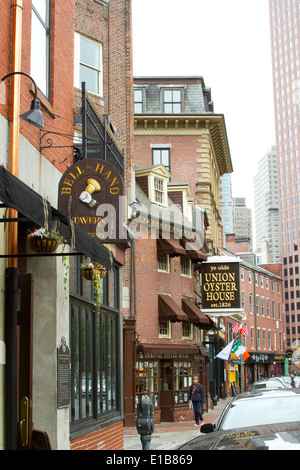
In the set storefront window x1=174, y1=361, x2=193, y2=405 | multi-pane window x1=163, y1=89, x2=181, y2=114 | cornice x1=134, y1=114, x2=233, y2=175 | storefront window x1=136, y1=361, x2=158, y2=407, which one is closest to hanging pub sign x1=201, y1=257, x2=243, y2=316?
storefront window x1=174, y1=361, x2=193, y2=405

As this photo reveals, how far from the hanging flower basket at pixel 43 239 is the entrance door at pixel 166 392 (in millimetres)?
19232

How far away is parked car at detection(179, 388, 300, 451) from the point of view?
13.8 ft

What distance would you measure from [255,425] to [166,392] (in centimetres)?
1972

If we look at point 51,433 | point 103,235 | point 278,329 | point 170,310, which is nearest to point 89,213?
point 103,235

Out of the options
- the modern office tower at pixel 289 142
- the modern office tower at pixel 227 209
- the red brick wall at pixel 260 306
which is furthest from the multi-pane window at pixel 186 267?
the modern office tower at pixel 227 209

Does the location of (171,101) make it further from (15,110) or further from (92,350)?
(15,110)

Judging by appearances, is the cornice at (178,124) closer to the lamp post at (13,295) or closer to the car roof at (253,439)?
the lamp post at (13,295)

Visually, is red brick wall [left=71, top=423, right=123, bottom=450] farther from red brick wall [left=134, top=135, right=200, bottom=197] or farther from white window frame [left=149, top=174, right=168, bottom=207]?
red brick wall [left=134, top=135, right=200, bottom=197]

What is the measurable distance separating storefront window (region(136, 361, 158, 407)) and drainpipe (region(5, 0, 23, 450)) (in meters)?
16.7

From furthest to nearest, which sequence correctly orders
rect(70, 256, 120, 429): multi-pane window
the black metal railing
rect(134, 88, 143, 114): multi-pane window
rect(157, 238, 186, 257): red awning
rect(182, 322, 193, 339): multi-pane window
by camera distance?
rect(134, 88, 143, 114): multi-pane window → rect(182, 322, 193, 339): multi-pane window → rect(157, 238, 186, 257): red awning → the black metal railing → rect(70, 256, 120, 429): multi-pane window

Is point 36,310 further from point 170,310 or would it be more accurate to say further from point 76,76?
point 170,310

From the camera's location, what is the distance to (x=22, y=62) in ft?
29.7

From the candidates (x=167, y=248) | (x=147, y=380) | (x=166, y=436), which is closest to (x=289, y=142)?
(x=167, y=248)

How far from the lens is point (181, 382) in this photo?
89.0 ft
